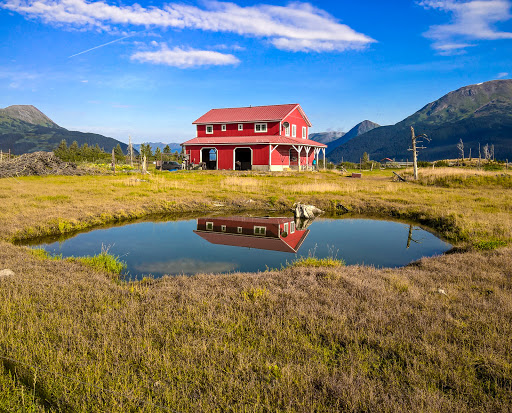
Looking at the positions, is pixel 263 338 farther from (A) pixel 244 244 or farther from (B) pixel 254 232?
(B) pixel 254 232

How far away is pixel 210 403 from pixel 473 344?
3.73m

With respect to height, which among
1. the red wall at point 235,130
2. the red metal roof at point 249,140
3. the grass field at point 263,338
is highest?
the red wall at point 235,130

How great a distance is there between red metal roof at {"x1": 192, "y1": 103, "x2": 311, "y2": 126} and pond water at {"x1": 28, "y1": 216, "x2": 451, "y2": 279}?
92.7 feet

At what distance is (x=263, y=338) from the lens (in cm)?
490

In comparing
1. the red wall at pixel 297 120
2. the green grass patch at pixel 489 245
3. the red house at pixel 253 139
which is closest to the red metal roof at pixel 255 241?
the green grass patch at pixel 489 245

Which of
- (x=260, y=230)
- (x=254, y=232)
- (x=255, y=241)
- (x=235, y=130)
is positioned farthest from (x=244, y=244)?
(x=235, y=130)

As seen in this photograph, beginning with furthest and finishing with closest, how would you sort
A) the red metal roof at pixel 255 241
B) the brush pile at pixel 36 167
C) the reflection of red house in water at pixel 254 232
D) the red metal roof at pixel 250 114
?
the red metal roof at pixel 250 114 → the brush pile at pixel 36 167 → the reflection of red house in water at pixel 254 232 → the red metal roof at pixel 255 241

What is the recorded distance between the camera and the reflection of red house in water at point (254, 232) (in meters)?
12.5

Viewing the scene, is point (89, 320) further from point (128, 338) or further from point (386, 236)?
point (386, 236)

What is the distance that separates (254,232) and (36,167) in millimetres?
26193

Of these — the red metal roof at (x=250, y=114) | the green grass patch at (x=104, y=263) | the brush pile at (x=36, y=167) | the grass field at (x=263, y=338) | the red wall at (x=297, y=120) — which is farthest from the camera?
the red wall at (x=297, y=120)

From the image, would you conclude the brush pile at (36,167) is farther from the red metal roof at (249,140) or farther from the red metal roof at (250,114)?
the red metal roof at (250,114)

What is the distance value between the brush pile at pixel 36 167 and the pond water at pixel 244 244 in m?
20.8

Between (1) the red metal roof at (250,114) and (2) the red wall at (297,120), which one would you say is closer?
(1) the red metal roof at (250,114)
